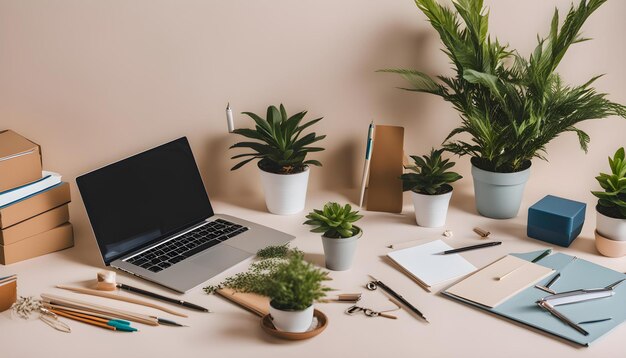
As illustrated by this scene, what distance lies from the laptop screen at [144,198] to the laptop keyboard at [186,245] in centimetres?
4

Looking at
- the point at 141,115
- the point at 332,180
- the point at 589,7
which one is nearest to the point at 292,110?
the point at 332,180

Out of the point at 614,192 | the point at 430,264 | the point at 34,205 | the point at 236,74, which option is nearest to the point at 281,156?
the point at 236,74

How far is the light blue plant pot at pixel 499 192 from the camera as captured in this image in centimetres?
181

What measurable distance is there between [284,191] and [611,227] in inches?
30.3

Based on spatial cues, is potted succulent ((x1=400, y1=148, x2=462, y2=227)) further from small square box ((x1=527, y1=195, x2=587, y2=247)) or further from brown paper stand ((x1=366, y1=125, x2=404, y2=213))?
small square box ((x1=527, y1=195, x2=587, y2=247))

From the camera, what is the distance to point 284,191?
184 centimetres

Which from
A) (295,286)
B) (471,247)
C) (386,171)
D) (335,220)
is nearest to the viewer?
(295,286)

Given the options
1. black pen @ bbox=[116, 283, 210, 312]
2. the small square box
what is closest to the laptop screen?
black pen @ bbox=[116, 283, 210, 312]

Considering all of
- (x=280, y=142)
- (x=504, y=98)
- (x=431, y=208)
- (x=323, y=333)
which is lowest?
(x=323, y=333)

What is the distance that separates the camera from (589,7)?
1711 mm

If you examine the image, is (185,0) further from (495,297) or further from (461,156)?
(495,297)

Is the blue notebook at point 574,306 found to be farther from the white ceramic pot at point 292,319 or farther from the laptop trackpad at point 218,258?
the laptop trackpad at point 218,258

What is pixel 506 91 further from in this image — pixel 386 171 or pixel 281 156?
pixel 281 156

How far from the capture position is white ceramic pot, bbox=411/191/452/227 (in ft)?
5.76
